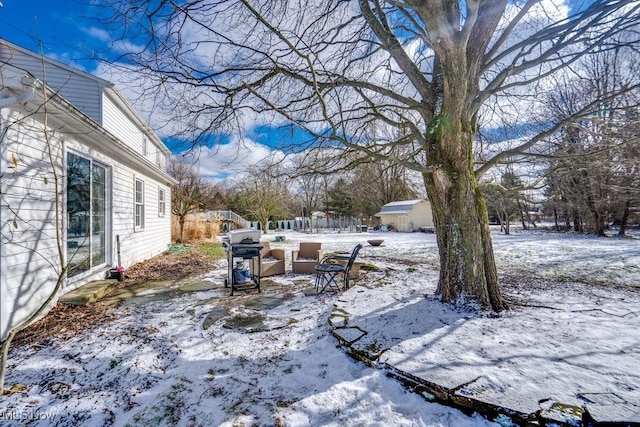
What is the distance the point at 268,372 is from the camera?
264 cm

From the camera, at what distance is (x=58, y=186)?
421cm

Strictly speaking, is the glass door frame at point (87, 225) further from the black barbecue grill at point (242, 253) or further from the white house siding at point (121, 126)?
the black barbecue grill at point (242, 253)

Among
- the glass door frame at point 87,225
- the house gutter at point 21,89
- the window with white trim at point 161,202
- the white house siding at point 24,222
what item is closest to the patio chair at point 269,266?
the glass door frame at point 87,225

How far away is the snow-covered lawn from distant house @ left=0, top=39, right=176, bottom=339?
1068 millimetres

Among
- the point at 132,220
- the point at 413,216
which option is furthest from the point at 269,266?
the point at 413,216

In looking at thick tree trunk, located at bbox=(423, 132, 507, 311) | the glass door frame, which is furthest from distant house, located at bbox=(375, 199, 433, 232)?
the glass door frame

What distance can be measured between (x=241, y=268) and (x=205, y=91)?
10.1 feet

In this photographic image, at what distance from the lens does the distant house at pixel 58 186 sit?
3297 millimetres

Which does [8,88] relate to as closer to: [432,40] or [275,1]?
[275,1]

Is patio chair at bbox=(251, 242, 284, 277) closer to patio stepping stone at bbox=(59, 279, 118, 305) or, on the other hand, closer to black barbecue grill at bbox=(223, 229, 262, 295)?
black barbecue grill at bbox=(223, 229, 262, 295)

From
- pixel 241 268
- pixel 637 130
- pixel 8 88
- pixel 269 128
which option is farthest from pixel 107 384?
pixel 637 130

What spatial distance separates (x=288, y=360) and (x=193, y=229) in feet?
47.1

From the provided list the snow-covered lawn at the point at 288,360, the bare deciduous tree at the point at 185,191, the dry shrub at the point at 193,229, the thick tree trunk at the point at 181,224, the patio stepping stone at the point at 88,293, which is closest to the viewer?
the snow-covered lawn at the point at 288,360

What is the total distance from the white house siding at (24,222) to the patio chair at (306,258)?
4.29m
